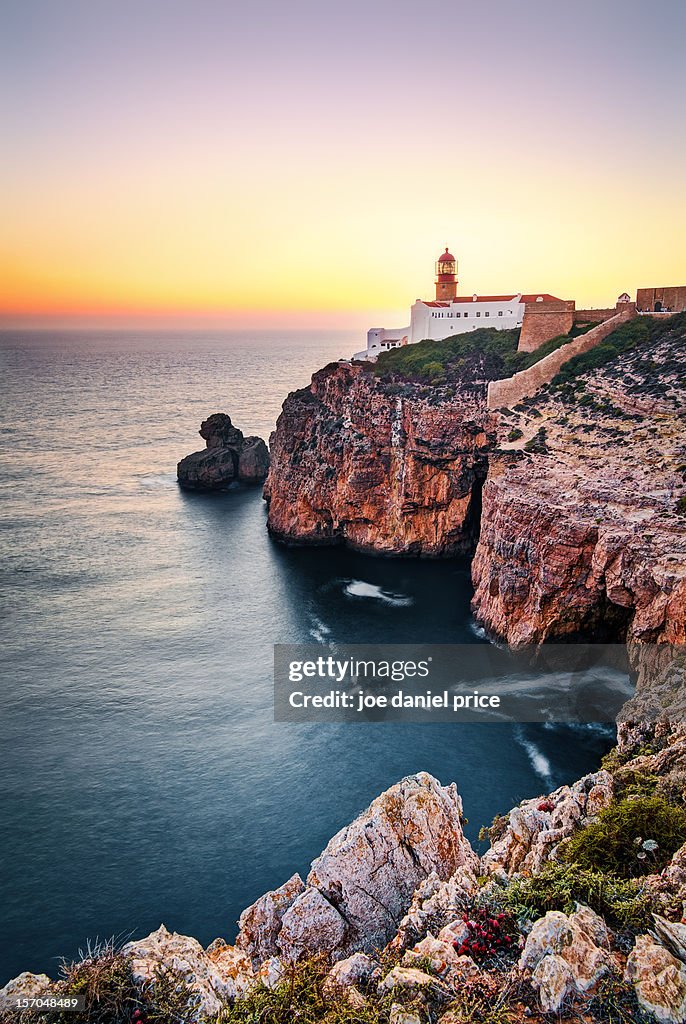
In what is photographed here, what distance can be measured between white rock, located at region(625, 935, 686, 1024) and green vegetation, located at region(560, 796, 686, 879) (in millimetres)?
3210

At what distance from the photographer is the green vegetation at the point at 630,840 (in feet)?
46.0

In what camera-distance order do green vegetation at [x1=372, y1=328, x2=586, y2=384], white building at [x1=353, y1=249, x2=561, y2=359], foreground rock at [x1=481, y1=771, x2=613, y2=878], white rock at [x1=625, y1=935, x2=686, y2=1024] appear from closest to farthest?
white rock at [x1=625, y1=935, x2=686, y2=1024]
foreground rock at [x1=481, y1=771, x2=613, y2=878]
green vegetation at [x1=372, y1=328, x2=586, y2=384]
white building at [x1=353, y1=249, x2=561, y2=359]

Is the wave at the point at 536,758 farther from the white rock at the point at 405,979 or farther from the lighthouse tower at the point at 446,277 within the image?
the lighthouse tower at the point at 446,277

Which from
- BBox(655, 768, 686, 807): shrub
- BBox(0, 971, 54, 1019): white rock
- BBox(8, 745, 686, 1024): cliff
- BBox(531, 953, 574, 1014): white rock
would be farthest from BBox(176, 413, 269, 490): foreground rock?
BBox(531, 953, 574, 1014): white rock

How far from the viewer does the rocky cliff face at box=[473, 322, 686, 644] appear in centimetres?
3033

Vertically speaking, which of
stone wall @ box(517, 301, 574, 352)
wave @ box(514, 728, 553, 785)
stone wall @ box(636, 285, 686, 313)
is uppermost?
stone wall @ box(636, 285, 686, 313)

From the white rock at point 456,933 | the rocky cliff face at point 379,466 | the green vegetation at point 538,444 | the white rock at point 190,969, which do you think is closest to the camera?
the white rock at point 190,969

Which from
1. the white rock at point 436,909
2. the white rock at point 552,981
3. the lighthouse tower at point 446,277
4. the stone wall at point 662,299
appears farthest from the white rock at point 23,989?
the lighthouse tower at point 446,277

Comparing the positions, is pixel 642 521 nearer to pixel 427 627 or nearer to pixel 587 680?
pixel 587 680

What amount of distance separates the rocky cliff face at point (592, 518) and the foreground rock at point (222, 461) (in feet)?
114

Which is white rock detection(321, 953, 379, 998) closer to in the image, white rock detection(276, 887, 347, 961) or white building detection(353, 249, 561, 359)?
white rock detection(276, 887, 347, 961)

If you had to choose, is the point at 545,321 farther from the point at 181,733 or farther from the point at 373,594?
the point at 181,733

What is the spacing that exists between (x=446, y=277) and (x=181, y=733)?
65.9 meters

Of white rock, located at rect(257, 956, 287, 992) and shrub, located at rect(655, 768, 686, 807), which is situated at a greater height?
shrub, located at rect(655, 768, 686, 807)
